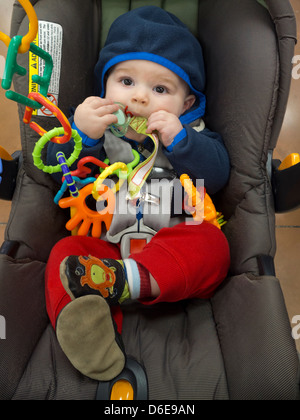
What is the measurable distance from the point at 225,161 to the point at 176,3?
A: 503 millimetres

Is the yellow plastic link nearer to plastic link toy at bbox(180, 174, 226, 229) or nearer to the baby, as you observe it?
the baby

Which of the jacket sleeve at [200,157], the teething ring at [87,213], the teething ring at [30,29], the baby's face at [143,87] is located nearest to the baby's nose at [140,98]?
the baby's face at [143,87]

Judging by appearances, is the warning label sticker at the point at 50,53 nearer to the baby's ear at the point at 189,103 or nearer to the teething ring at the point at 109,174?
the teething ring at the point at 109,174

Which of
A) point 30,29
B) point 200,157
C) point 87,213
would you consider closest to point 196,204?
point 200,157

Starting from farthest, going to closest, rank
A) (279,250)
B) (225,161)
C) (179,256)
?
(279,250) → (225,161) → (179,256)

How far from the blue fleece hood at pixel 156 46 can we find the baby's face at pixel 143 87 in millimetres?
15

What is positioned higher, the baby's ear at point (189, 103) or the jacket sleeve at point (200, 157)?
the baby's ear at point (189, 103)

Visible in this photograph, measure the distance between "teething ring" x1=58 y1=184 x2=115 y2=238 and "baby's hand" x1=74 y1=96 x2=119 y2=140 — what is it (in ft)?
0.41

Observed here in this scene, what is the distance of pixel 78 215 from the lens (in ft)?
2.64

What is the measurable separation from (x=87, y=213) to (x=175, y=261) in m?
0.23

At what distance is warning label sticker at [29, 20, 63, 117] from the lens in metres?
0.79

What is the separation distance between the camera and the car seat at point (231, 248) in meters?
0.64
